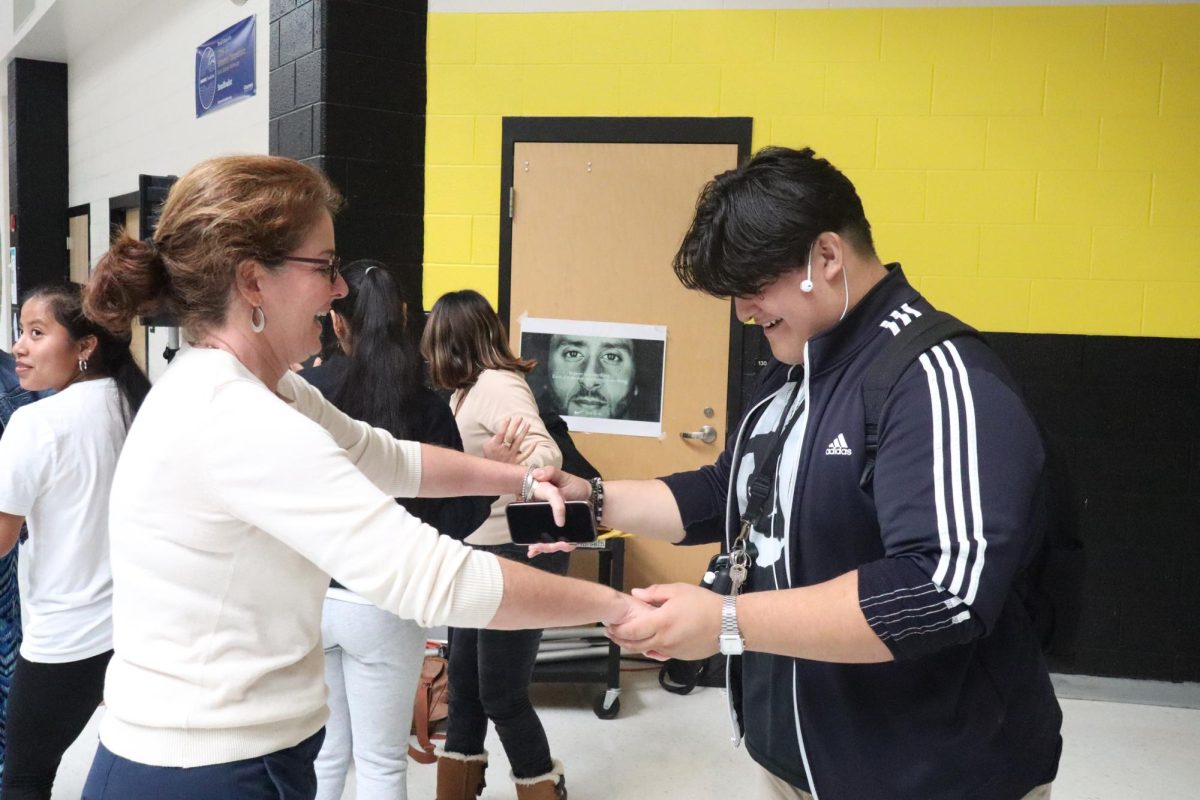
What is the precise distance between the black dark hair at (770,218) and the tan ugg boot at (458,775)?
1934mm

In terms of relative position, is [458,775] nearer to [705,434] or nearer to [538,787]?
[538,787]

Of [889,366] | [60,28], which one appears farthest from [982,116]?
[60,28]

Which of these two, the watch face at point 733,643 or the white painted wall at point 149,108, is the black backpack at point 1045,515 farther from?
the white painted wall at point 149,108

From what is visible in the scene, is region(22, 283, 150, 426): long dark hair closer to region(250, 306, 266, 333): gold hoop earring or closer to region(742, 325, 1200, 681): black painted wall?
region(250, 306, 266, 333): gold hoop earring

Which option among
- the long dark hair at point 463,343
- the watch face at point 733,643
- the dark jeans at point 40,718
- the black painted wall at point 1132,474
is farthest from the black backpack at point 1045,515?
the black painted wall at point 1132,474

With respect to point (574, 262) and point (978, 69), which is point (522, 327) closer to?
point (574, 262)

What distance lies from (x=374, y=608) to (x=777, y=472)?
113cm

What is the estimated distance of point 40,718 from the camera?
7.25 feet

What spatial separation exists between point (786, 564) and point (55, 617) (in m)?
1.79

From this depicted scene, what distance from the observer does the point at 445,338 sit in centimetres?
285

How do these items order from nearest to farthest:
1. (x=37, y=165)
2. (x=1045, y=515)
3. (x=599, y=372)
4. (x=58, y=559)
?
(x=1045, y=515), (x=58, y=559), (x=599, y=372), (x=37, y=165)

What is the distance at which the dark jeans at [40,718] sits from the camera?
2.19 metres

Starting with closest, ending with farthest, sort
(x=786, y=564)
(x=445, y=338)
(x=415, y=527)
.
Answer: (x=415, y=527), (x=786, y=564), (x=445, y=338)

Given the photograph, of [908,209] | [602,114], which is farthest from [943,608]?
[602,114]
